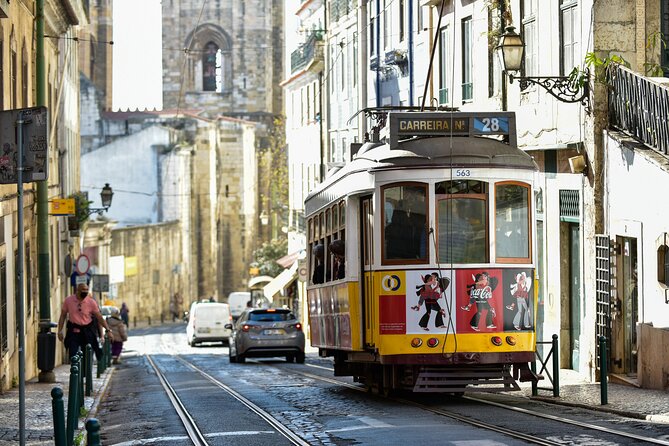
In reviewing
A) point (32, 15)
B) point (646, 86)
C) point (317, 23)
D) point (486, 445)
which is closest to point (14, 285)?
point (32, 15)

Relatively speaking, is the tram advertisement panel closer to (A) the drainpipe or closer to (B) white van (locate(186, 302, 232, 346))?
(A) the drainpipe

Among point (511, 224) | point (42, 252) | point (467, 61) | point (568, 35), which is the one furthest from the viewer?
point (467, 61)

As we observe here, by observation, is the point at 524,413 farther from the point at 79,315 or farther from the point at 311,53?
the point at 311,53

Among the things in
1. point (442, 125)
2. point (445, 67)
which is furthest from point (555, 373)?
point (445, 67)

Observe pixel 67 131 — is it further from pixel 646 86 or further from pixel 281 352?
pixel 646 86

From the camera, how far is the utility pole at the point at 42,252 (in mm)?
23319

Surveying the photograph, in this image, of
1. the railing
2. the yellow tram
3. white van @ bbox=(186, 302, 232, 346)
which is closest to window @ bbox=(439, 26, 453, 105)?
the railing

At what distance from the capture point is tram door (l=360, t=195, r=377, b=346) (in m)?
17.2

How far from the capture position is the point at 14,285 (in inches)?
909

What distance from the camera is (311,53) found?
53.9 meters

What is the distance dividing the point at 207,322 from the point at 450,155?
33.5m

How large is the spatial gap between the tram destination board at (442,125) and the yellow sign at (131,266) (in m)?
51.6

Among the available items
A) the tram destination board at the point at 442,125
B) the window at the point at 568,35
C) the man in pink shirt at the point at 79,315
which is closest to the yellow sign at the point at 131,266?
the man in pink shirt at the point at 79,315

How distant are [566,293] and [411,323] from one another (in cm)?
764
